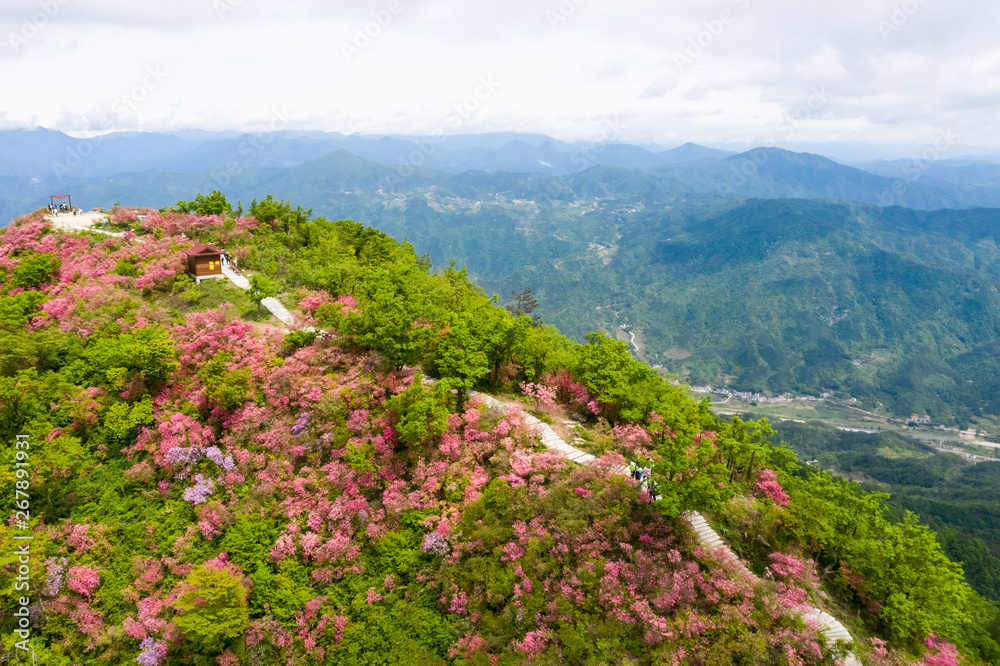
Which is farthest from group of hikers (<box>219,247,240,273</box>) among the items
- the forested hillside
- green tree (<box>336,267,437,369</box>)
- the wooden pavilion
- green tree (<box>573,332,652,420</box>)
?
A: the forested hillside

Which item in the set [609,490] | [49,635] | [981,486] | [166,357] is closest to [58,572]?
[49,635]

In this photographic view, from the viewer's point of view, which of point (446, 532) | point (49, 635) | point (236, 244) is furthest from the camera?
point (236, 244)

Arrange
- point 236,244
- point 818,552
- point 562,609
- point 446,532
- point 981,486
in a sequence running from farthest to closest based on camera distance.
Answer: point 981,486
point 236,244
point 818,552
point 446,532
point 562,609

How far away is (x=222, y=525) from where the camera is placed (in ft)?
62.8

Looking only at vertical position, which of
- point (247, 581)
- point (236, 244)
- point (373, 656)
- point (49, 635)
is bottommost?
point (49, 635)

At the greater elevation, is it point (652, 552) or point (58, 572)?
point (652, 552)

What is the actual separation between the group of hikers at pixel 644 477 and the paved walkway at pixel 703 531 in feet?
2.61

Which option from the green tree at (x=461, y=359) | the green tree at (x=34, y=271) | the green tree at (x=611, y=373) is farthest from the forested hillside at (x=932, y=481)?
the green tree at (x=34, y=271)

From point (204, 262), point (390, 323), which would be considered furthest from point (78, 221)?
point (390, 323)

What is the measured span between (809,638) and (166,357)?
104ft

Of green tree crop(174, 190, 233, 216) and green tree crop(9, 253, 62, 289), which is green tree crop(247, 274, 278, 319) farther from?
green tree crop(174, 190, 233, 216)

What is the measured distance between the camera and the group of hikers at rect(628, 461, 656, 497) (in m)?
19.3

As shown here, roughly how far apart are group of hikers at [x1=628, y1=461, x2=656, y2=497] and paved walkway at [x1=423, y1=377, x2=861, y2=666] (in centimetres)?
79

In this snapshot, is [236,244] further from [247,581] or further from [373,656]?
[373,656]
